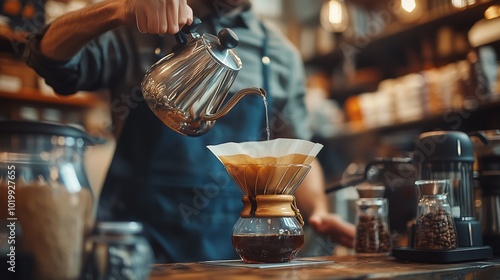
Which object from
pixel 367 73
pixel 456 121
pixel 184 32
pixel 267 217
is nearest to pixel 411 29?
pixel 367 73

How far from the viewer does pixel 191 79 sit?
1.18 meters

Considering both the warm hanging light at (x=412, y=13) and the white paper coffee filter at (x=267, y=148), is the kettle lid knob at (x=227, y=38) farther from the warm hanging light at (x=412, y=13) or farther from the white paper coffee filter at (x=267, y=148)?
the warm hanging light at (x=412, y=13)

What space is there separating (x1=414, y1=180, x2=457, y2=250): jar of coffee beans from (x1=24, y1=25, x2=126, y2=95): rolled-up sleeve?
38.1 inches

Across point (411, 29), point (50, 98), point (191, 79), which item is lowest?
point (191, 79)

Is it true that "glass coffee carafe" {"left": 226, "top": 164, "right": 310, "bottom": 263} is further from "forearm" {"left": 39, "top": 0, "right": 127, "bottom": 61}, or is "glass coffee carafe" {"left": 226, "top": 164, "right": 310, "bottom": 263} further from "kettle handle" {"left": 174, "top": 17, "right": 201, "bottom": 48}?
"forearm" {"left": 39, "top": 0, "right": 127, "bottom": 61}

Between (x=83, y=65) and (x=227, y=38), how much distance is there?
2.16 feet

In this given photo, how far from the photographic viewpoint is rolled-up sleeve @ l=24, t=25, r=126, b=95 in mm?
1463

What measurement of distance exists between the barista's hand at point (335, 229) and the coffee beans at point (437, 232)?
437 mm

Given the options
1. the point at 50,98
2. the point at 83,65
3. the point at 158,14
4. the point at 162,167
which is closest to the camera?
the point at 158,14

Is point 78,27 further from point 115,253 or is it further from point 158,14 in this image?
point 115,253

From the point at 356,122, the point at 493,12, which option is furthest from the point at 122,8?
the point at 356,122

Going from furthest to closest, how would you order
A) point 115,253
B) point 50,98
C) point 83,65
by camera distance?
point 50,98, point 83,65, point 115,253

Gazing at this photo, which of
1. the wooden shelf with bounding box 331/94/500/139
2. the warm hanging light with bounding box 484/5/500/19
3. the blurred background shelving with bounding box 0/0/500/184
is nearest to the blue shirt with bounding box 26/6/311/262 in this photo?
the blurred background shelving with bounding box 0/0/500/184

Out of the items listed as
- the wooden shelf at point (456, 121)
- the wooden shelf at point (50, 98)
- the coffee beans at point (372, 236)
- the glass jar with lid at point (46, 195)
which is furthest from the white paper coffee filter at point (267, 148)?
the wooden shelf at point (50, 98)
